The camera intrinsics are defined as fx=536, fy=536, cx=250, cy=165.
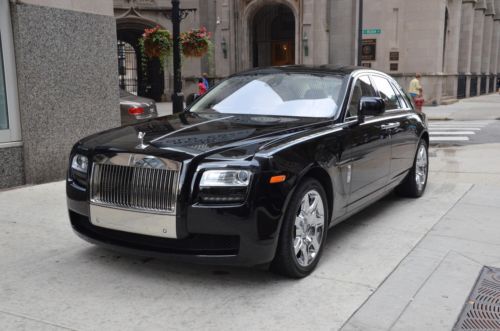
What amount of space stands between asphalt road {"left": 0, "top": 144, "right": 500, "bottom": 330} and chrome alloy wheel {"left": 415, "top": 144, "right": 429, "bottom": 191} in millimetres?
1060

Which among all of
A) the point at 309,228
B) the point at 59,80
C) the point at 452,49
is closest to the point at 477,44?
the point at 452,49

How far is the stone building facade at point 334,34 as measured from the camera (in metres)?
26.8

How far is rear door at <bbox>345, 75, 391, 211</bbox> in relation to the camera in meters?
5.00

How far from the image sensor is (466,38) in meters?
35.0

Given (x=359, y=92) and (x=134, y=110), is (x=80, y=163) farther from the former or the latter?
(x=134, y=110)

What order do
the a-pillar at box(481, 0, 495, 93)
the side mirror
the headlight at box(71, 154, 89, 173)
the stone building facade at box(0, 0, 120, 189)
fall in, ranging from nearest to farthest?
the headlight at box(71, 154, 89, 173)
the side mirror
the stone building facade at box(0, 0, 120, 189)
the a-pillar at box(481, 0, 495, 93)

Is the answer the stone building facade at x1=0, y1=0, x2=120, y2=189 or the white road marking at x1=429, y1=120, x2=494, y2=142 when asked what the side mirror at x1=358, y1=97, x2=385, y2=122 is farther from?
the white road marking at x1=429, y1=120, x2=494, y2=142

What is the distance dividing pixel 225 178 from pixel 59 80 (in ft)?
16.7

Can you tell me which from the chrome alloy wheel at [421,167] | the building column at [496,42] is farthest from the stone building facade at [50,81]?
the building column at [496,42]

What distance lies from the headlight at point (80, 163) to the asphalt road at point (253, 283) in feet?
2.68

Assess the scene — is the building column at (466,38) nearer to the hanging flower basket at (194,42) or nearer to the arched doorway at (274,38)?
the arched doorway at (274,38)

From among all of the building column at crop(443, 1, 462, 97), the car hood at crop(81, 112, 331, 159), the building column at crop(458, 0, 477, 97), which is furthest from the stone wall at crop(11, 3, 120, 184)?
the building column at crop(458, 0, 477, 97)

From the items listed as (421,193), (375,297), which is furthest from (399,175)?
(375,297)

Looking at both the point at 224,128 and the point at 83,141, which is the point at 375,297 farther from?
the point at 83,141
